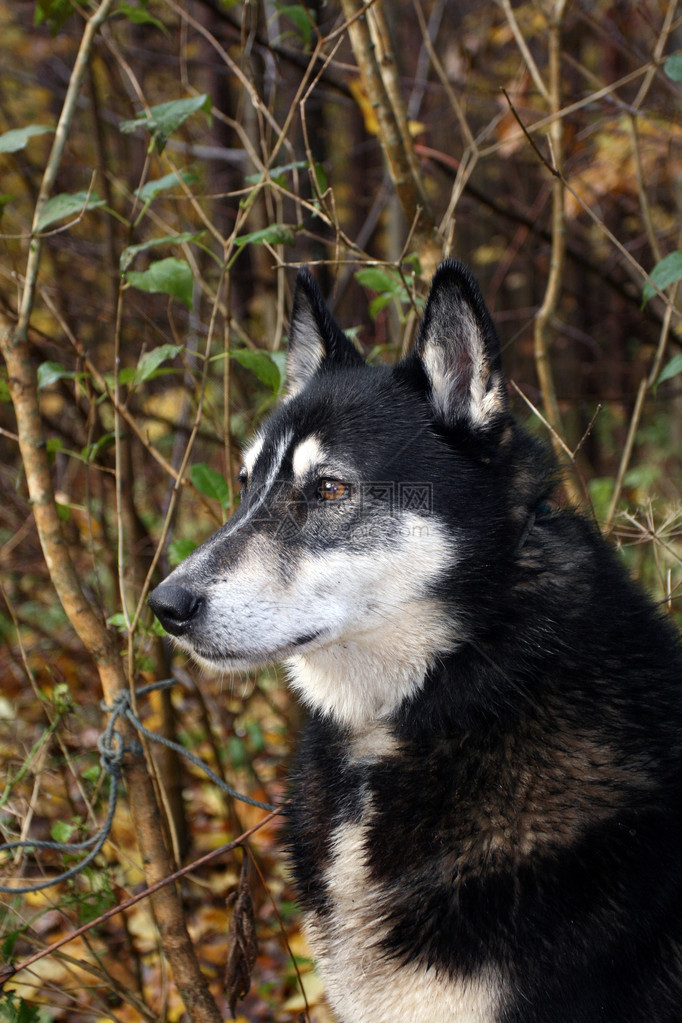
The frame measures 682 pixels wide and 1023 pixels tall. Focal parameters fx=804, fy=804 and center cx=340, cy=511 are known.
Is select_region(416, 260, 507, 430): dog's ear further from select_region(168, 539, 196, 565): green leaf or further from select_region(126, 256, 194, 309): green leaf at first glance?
select_region(168, 539, 196, 565): green leaf

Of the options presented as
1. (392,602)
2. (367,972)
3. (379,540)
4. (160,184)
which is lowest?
(367,972)

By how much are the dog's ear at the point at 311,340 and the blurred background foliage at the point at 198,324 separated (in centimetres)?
14

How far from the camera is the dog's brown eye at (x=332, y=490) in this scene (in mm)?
2443

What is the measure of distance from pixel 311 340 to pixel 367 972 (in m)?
2.07

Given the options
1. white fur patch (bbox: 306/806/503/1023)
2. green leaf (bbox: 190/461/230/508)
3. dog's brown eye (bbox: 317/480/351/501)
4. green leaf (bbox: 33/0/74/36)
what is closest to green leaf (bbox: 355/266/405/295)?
green leaf (bbox: 190/461/230/508)

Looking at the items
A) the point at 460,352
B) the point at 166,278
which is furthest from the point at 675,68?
the point at 166,278

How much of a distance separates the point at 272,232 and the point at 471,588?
146 centimetres

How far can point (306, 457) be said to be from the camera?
8.25 feet

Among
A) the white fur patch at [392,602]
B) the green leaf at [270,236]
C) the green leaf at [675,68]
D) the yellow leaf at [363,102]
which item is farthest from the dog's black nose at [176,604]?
the yellow leaf at [363,102]

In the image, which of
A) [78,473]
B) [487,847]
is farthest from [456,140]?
[487,847]

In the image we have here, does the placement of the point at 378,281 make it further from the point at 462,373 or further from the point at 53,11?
the point at 53,11

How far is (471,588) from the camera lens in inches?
91.2

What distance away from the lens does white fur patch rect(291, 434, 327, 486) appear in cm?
249

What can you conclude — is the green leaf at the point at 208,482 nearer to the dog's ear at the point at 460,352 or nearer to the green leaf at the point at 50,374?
the green leaf at the point at 50,374
